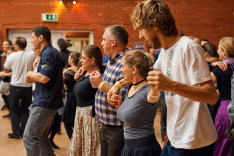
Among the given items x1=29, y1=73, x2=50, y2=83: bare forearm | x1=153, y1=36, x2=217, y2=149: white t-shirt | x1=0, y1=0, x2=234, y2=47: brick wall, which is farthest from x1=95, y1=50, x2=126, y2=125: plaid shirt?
x1=0, y1=0, x2=234, y2=47: brick wall

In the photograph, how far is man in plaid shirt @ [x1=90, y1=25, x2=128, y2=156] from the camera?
2361 mm

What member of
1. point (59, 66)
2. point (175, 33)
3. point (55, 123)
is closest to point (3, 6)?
point (55, 123)

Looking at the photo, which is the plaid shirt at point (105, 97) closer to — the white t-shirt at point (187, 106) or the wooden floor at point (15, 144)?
the white t-shirt at point (187, 106)

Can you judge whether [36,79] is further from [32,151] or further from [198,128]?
[198,128]

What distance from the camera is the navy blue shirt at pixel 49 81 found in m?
2.94

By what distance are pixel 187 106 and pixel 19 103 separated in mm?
3964

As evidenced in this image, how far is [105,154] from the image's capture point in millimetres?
2512

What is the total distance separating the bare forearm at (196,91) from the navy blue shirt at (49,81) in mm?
1970

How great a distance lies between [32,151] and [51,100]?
1.94ft

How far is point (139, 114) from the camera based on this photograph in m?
2.03

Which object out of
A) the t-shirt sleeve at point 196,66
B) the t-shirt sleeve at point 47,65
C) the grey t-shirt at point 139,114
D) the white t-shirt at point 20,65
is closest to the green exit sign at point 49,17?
the white t-shirt at point 20,65

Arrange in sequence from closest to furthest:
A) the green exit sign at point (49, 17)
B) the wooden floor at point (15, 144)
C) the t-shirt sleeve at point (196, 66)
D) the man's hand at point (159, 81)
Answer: the man's hand at point (159, 81) → the t-shirt sleeve at point (196, 66) → the wooden floor at point (15, 144) → the green exit sign at point (49, 17)

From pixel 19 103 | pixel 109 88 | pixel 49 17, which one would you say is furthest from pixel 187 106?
pixel 49 17

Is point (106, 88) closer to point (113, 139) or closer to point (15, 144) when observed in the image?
point (113, 139)
